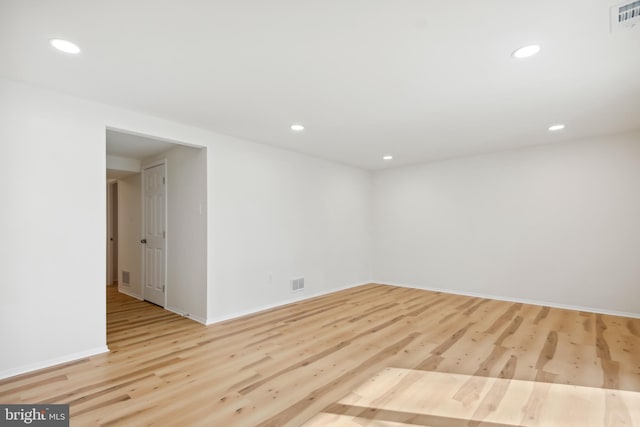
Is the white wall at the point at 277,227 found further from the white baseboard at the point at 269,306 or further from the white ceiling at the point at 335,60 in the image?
the white ceiling at the point at 335,60

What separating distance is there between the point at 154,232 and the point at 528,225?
598cm

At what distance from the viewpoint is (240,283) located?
412cm

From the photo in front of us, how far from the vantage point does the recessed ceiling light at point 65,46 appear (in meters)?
1.97

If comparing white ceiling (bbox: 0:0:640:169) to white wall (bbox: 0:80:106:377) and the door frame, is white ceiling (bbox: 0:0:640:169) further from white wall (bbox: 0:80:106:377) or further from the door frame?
the door frame

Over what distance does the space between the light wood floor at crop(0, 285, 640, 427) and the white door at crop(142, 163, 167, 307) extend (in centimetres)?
77

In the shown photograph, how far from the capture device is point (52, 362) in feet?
8.55

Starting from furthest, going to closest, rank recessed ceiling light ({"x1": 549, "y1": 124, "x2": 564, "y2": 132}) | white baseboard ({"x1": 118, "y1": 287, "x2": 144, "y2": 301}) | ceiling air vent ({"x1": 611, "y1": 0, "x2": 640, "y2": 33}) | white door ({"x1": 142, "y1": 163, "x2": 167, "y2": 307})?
white baseboard ({"x1": 118, "y1": 287, "x2": 144, "y2": 301})
white door ({"x1": 142, "y1": 163, "x2": 167, "y2": 307})
recessed ceiling light ({"x1": 549, "y1": 124, "x2": 564, "y2": 132})
ceiling air vent ({"x1": 611, "y1": 0, "x2": 640, "y2": 33})

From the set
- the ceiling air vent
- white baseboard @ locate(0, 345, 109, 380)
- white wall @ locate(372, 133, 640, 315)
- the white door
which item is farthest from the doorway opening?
white wall @ locate(372, 133, 640, 315)

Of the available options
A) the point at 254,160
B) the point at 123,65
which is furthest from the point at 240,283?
the point at 123,65

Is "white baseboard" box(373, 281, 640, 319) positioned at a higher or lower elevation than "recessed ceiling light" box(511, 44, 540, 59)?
lower

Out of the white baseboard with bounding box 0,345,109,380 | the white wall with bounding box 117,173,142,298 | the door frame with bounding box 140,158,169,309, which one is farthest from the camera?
the white wall with bounding box 117,173,142,298

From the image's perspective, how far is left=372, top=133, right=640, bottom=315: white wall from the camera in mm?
4121

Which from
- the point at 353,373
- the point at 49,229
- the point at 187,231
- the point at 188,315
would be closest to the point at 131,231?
the point at 187,231

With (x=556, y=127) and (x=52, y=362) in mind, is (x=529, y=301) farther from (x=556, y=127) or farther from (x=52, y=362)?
(x=52, y=362)
